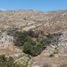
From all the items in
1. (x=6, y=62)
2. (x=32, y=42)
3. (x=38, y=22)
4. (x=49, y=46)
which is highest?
(x=38, y=22)

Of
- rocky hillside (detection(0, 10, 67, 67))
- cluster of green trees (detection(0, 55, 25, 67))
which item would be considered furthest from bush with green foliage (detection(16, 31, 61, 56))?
cluster of green trees (detection(0, 55, 25, 67))

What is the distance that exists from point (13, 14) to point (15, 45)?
60.9 m

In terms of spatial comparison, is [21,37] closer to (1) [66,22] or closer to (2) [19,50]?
(2) [19,50]

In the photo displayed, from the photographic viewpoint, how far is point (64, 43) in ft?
217

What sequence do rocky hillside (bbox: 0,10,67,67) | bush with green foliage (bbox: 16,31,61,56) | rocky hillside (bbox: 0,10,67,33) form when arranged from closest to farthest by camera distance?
rocky hillside (bbox: 0,10,67,67) → bush with green foliage (bbox: 16,31,61,56) → rocky hillside (bbox: 0,10,67,33)

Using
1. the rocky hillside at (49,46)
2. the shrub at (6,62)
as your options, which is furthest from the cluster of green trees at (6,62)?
the rocky hillside at (49,46)

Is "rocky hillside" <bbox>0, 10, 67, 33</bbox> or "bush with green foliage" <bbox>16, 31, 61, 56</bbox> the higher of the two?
"rocky hillside" <bbox>0, 10, 67, 33</bbox>

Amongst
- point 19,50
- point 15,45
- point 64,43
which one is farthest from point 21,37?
point 64,43

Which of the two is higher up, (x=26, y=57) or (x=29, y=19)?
(x=29, y=19)

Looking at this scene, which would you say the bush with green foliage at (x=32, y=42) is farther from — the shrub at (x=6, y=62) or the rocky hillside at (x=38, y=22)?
the shrub at (x=6, y=62)

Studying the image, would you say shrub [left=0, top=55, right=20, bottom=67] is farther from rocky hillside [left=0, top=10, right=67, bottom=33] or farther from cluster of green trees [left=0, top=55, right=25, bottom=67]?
rocky hillside [left=0, top=10, right=67, bottom=33]

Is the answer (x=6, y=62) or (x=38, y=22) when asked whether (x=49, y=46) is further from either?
(x=38, y=22)

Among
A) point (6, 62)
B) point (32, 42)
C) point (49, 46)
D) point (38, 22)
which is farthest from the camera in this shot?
point (38, 22)

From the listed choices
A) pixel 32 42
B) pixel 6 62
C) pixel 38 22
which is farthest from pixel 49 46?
pixel 38 22
